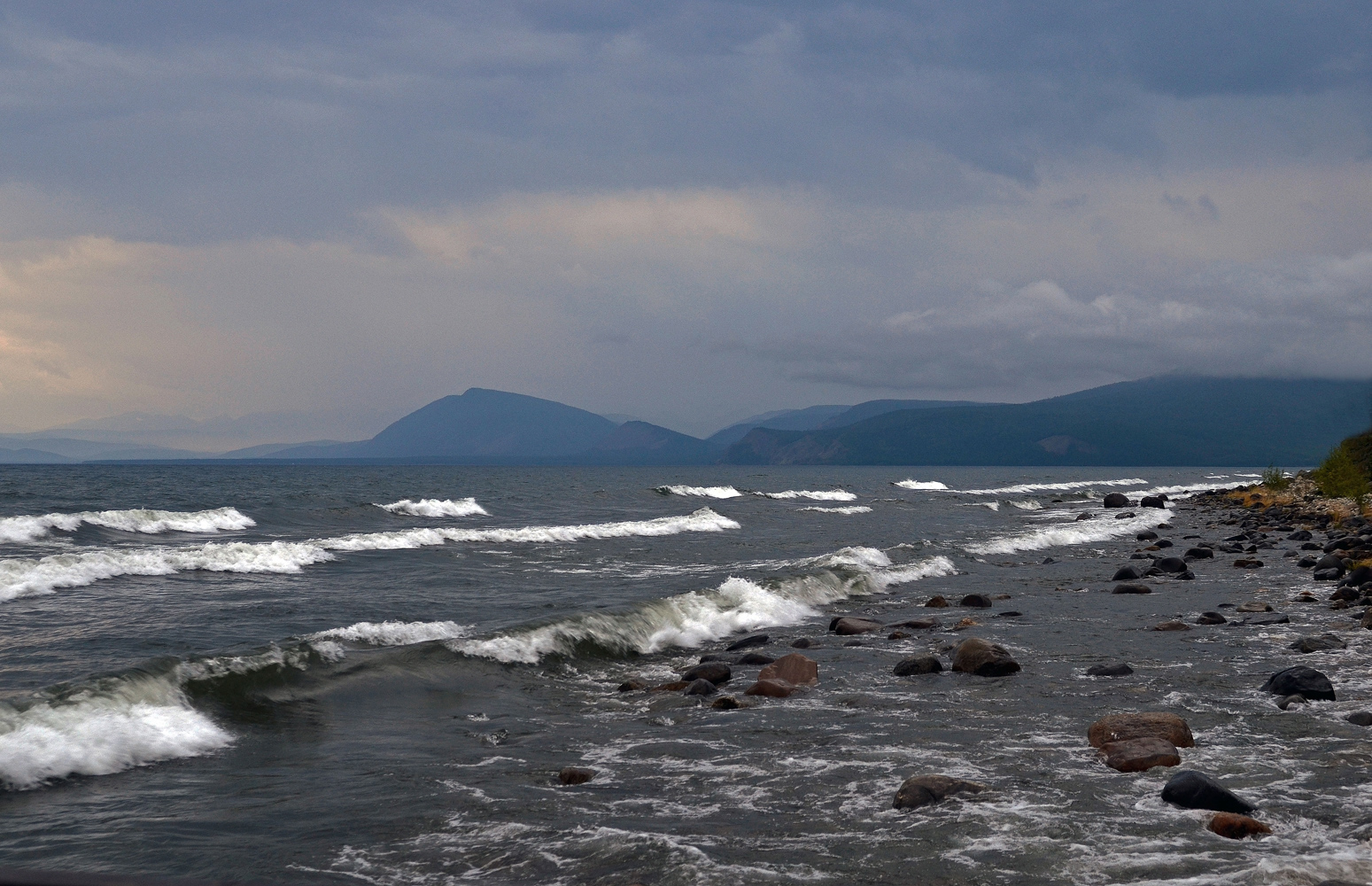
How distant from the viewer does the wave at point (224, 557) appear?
22.0 m

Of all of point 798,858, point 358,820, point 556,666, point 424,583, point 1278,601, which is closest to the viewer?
point 798,858

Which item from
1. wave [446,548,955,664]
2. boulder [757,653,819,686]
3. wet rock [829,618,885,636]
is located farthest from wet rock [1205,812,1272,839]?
wet rock [829,618,885,636]

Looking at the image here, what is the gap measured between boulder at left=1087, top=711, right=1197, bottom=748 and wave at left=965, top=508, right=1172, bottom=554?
25.5m

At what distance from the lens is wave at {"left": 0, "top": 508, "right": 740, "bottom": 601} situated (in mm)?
22000

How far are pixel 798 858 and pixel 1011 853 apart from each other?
1618 millimetres

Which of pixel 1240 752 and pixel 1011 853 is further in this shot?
pixel 1240 752

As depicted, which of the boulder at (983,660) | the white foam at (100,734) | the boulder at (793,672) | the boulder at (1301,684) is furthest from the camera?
the boulder at (983,660)

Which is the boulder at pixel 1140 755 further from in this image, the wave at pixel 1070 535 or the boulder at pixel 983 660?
the wave at pixel 1070 535

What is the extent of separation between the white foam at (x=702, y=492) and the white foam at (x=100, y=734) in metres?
76.9

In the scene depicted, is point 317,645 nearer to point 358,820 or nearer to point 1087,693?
point 358,820

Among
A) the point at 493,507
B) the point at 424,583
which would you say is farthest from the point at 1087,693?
the point at 493,507

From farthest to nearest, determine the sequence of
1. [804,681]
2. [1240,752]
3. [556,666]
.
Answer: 1. [556,666]
2. [804,681]
3. [1240,752]

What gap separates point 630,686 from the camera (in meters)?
13.8

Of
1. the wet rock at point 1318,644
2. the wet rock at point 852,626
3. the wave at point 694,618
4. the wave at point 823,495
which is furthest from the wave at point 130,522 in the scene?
the wave at point 823,495
